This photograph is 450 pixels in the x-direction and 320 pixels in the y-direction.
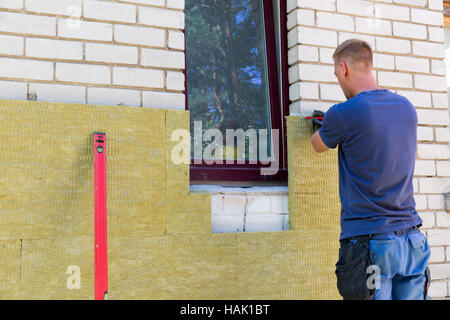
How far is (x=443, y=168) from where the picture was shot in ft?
10.8

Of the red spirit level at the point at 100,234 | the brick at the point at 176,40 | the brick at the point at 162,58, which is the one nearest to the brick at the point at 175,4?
the brick at the point at 176,40

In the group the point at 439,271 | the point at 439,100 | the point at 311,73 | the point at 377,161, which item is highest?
the point at 311,73

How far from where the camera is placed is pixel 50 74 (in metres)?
2.45

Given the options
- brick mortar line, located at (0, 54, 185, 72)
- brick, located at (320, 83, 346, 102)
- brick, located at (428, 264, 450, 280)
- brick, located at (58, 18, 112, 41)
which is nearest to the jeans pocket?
brick, located at (320, 83, 346, 102)

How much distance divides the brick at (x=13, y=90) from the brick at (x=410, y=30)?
261 cm

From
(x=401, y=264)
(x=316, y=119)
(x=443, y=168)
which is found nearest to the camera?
(x=401, y=264)

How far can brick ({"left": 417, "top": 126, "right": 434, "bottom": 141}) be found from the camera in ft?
10.6

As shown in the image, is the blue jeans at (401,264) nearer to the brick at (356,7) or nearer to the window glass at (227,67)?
the window glass at (227,67)

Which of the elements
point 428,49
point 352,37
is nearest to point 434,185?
point 428,49

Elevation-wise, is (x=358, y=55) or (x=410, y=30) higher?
(x=410, y=30)

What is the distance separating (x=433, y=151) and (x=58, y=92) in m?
2.68

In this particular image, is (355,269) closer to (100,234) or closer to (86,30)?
(100,234)

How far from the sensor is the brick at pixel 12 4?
239 cm

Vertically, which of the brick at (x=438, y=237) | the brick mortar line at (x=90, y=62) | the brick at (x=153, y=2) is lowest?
the brick at (x=438, y=237)
